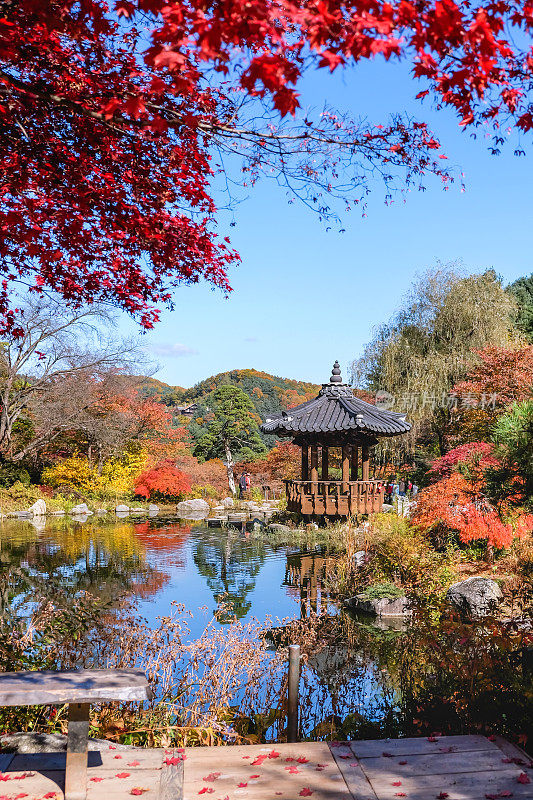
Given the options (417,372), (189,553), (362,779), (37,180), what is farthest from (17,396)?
(362,779)

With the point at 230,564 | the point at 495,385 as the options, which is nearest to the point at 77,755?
the point at 230,564

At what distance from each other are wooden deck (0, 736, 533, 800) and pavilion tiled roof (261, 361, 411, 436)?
10.6m

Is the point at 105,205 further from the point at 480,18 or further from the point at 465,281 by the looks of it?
the point at 465,281

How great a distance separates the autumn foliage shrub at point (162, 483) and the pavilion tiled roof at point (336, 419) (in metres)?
7.01

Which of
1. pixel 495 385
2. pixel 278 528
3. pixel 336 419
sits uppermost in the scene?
pixel 495 385

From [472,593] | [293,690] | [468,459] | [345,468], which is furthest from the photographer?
[345,468]

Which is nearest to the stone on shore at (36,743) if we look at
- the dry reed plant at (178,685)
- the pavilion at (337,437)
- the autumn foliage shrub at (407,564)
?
the dry reed plant at (178,685)

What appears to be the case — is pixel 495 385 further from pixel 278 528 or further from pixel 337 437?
pixel 278 528

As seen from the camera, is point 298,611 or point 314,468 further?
point 314,468

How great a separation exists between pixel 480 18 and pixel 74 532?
14096 mm

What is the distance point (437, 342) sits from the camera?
17.8 meters

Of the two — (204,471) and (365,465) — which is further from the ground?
(365,465)

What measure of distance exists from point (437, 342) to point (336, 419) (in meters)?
5.39

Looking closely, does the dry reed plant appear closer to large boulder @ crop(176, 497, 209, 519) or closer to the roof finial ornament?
the roof finial ornament
